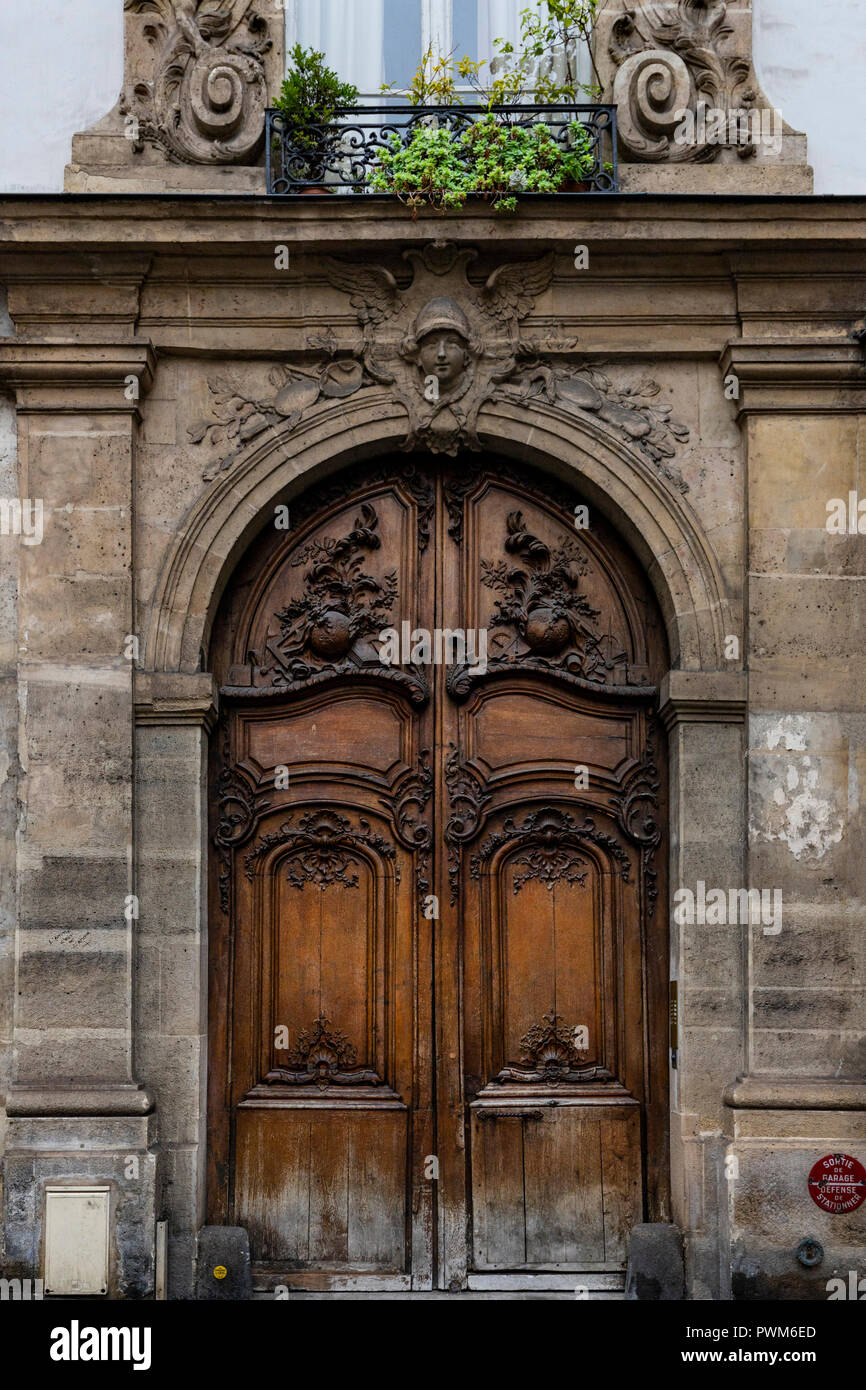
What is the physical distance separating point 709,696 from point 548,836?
947mm

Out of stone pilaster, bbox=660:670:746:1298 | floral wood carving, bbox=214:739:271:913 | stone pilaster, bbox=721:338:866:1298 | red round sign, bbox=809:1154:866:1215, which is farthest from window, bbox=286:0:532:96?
red round sign, bbox=809:1154:866:1215

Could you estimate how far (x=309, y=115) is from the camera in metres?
6.85

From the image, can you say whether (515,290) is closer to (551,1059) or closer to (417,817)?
(417,817)

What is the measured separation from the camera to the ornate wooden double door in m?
6.79

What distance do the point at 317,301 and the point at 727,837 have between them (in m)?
2.93

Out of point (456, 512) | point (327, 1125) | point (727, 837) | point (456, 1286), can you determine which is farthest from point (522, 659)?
point (456, 1286)

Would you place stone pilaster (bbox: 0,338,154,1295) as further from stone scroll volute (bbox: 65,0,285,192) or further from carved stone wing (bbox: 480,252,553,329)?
carved stone wing (bbox: 480,252,553,329)

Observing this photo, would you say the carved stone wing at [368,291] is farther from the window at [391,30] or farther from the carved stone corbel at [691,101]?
the carved stone corbel at [691,101]

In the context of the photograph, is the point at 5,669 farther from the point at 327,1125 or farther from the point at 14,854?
the point at 327,1125

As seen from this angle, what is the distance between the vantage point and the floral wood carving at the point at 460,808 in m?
6.90

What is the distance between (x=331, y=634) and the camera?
22.9 feet

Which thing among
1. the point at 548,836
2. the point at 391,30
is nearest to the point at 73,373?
the point at 391,30

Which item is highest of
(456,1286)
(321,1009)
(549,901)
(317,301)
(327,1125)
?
(317,301)

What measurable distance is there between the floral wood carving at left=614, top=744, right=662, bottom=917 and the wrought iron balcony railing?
8.29 feet
